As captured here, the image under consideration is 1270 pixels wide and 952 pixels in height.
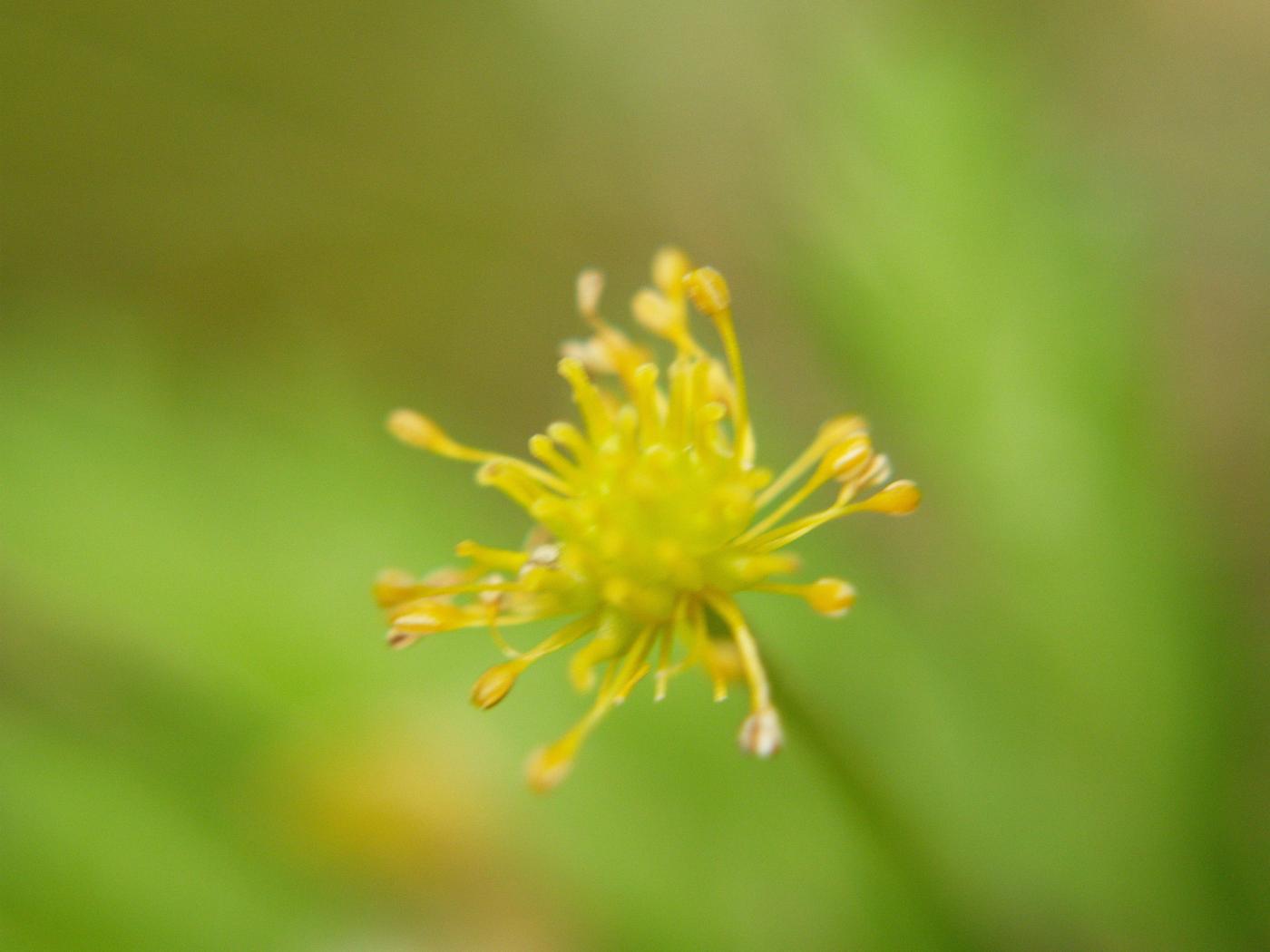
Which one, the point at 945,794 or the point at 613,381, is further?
the point at 613,381

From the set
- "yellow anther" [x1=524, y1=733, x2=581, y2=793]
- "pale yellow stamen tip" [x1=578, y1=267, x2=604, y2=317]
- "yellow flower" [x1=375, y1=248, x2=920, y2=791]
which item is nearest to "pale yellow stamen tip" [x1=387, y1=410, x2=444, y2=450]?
"yellow flower" [x1=375, y1=248, x2=920, y2=791]

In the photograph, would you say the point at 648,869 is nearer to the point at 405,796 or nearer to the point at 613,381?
the point at 405,796

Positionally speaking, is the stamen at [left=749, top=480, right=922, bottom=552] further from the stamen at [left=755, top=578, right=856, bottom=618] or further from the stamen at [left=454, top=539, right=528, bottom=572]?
the stamen at [left=454, top=539, right=528, bottom=572]

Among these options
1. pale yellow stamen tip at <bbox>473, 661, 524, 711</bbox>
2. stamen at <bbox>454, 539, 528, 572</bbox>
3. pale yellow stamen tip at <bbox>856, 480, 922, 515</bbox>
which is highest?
stamen at <bbox>454, 539, 528, 572</bbox>

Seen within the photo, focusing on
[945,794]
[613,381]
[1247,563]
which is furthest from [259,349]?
[1247,563]

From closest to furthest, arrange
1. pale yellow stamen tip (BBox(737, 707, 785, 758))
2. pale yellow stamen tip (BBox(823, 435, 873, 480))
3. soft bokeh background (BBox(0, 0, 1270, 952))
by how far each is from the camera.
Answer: pale yellow stamen tip (BBox(737, 707, 785, 758)) → pale yellow stamen tip (BBox(823, 435, 873, 480)) → soft bokeh background (BBox(0, 0, 1270, 952))

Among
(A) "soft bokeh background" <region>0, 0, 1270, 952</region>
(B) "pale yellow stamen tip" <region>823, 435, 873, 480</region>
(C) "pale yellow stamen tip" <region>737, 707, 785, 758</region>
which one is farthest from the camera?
(A) "soft bokeh background" <region>0, 0, 1270, 952</region>

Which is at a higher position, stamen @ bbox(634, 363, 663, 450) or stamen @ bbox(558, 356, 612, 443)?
stamen @ bbox(558, 356, 612, 443)
